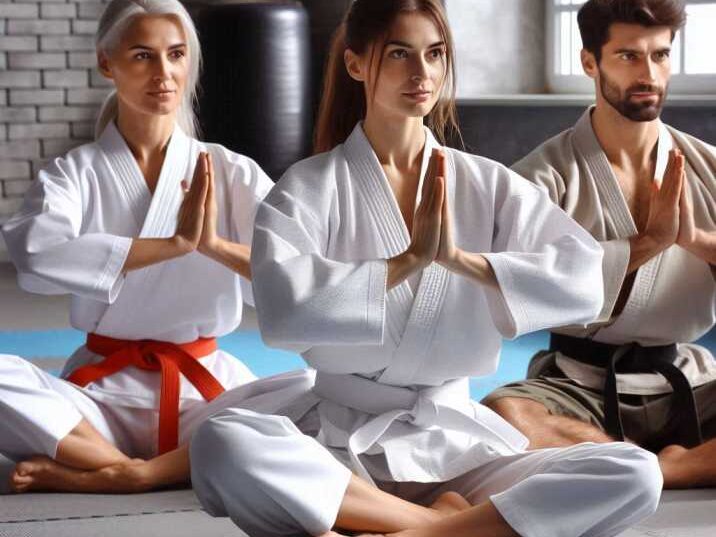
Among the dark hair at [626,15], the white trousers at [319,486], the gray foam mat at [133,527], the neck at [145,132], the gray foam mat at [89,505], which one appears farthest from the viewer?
the neck at [145,132]

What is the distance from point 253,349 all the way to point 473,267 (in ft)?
9.95

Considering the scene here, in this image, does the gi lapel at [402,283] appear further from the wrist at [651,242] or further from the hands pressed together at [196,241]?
the wrist at [651,242]

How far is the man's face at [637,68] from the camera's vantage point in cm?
303

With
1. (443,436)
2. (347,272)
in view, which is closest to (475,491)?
(443,436)

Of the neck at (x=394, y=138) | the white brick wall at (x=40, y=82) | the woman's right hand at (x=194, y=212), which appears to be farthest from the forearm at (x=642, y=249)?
the white brick wall at (x=40, y=82)

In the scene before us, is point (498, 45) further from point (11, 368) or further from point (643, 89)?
point (11, 368)

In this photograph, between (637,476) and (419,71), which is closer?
(637,476)

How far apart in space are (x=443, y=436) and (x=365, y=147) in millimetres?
563

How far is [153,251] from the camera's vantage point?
2834mm

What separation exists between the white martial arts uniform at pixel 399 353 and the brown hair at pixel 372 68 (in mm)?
114

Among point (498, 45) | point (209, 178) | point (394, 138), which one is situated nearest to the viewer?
point (394, 138)

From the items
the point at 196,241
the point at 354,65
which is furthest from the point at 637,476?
the point at 196,241

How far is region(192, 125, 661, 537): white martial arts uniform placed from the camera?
2229 millimetres

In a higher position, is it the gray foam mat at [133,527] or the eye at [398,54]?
the eye at [398,54]
